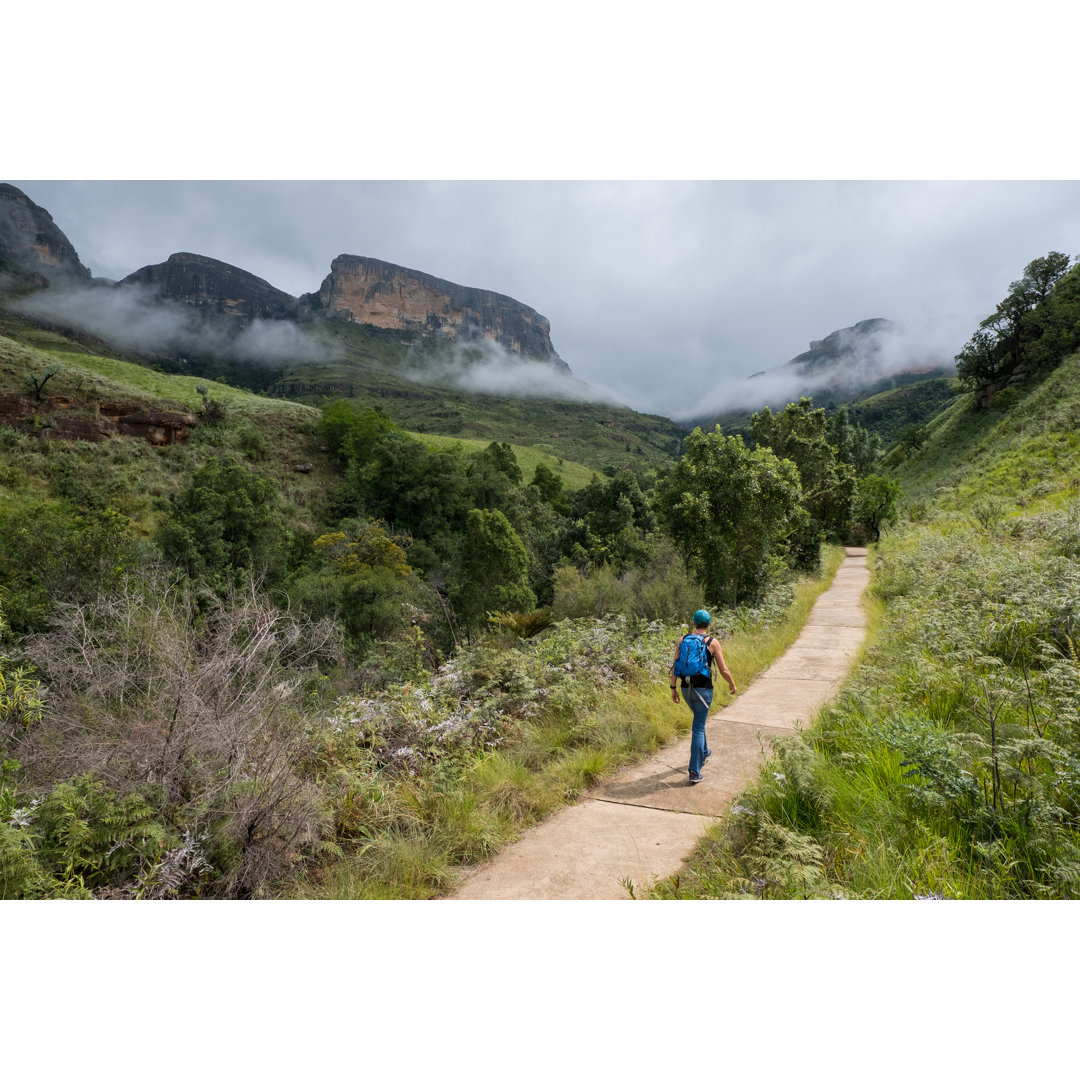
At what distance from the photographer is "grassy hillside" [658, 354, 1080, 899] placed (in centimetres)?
271

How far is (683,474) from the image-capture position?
50.9 feet

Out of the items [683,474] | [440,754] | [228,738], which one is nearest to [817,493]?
[683,474]

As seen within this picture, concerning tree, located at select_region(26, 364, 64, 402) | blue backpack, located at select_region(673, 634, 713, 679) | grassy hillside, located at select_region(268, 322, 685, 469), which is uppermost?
grassy hillside, located at select_region(268, 322, 685, 469)

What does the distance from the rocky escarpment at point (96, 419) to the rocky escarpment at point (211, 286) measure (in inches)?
6587

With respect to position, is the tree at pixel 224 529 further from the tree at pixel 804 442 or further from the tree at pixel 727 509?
the tree at pixel 804 442

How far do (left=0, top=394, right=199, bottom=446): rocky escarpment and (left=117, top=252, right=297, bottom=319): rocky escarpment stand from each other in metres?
167

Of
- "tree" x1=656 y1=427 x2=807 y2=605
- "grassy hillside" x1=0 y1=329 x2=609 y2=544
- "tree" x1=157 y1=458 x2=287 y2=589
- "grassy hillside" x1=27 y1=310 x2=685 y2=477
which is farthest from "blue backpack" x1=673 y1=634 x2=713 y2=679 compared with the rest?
"grassy hillside" x1=27 y1=310 x2=685 y2=477

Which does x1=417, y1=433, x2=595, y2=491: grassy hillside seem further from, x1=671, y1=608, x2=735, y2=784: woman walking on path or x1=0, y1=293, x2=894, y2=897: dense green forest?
x1=671, y1=608, x2=735, y2=784: woman walking on path

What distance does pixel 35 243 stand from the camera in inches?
5684

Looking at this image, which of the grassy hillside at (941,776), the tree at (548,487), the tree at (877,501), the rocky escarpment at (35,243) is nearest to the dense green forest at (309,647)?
the tree at (877,501)

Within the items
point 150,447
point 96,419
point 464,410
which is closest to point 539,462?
point 150,447

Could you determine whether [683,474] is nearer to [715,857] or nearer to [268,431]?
[715,857]

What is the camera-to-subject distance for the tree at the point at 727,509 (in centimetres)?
1467

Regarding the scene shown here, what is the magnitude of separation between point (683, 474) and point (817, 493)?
15477 millimetres
